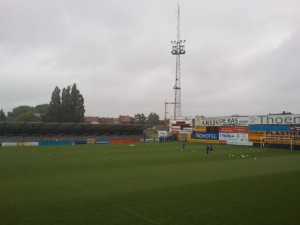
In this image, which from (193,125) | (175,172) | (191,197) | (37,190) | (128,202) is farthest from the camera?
(193,125)

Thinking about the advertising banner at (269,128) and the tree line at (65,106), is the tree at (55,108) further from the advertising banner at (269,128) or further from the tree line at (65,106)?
the advertising banner at (269,128)

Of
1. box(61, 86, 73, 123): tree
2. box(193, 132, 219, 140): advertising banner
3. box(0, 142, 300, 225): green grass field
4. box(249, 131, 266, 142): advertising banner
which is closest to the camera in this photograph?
box(0, 142, 300, 225): green grass field

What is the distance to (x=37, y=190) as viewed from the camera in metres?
15.4

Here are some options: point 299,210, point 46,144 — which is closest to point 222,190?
point 299,210

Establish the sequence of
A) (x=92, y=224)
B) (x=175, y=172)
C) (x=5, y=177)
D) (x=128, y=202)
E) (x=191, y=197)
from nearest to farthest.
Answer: (x=92, y=224) < (x=128, y=202) < (x=191, y=197) < (x=5, y=177) < (x=175, y=172)

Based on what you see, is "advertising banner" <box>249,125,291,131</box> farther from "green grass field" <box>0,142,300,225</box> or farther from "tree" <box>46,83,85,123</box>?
"tree" <box>46,83,85,123</box>

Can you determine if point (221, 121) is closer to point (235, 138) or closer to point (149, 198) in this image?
point (235, 138)

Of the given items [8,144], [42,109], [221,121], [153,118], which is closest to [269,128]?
[221,121]

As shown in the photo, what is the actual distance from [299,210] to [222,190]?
4.40 meters

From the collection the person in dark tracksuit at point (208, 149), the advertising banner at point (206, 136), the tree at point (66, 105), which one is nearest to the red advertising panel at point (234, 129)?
the advertising banner at point (206, 136)

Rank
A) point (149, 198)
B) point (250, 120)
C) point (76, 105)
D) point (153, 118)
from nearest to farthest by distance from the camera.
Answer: point (149, 198)
point (250, 120)
point (76, 105)
point (153, 118)

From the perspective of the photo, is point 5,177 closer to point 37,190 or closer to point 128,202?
point 37,190

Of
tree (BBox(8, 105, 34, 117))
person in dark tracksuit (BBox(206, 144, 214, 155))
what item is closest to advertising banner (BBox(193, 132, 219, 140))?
person in dark tracksuit (BBox(206, 144, 214, 155))

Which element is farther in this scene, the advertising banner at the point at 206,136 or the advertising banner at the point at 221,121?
the advertising banner at the point at 221,121
